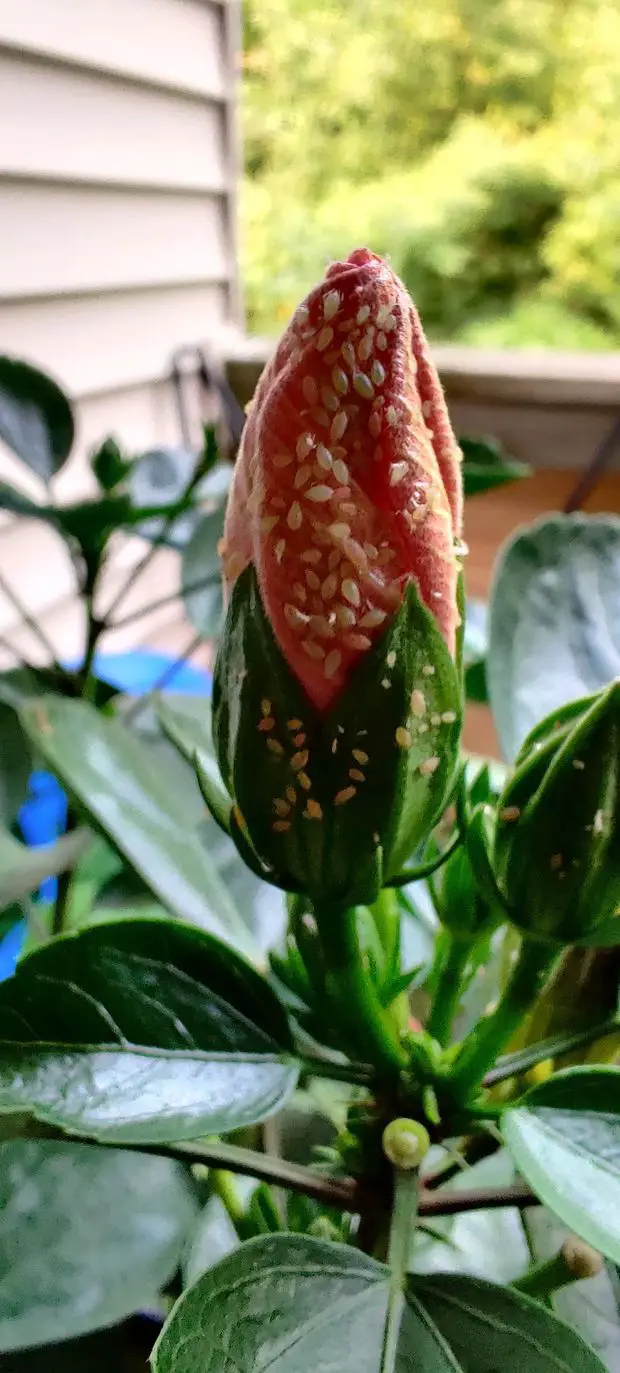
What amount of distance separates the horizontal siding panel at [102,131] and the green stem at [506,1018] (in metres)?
1.03

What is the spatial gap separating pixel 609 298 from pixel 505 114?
0.48 meters

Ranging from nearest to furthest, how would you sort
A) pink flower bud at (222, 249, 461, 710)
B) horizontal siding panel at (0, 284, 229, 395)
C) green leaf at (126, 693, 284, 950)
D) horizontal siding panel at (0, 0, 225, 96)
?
pink flower bud at (222, 249, 461, 710) < green leaf at (126, 693, 284, 950) < horizontal siding panel at (0, 0, 225, 96) < horizontal siding panel at (0, 284, 229, 395)

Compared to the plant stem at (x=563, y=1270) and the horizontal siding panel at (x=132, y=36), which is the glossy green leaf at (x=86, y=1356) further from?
the horizontal siding panel at (x=132, y=36)

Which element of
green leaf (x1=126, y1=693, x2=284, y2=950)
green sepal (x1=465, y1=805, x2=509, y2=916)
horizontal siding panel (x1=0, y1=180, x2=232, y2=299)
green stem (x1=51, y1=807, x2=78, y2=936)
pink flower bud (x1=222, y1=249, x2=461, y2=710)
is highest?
A: horizontal siding panel (x1=0, y1=180, x2=232, y2=299)

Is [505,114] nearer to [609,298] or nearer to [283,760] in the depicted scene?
[609,298]

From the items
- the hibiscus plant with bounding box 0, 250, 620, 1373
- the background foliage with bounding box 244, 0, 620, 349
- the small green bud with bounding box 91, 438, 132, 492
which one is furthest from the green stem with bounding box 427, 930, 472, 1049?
the background foliage with bounding box 244, 0, 620, 349

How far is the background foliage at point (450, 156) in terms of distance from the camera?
180cm

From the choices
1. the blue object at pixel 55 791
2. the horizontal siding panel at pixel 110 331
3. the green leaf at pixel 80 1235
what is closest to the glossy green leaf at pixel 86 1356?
the green leaf at pixel 80 1235

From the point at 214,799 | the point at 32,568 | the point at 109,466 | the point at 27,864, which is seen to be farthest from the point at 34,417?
the point at 32,568

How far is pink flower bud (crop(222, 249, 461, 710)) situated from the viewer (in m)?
0.20

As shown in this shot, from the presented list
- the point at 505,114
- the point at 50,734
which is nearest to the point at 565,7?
the point at 505,114

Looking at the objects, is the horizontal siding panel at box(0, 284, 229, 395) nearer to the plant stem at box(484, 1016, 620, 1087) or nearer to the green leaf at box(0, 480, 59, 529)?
the green leaf at box(0, 480, 59, 529)

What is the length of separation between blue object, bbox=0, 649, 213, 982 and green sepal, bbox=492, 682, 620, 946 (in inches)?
5.0

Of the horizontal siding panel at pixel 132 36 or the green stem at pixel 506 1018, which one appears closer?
the green stem at pixel 506 1018
